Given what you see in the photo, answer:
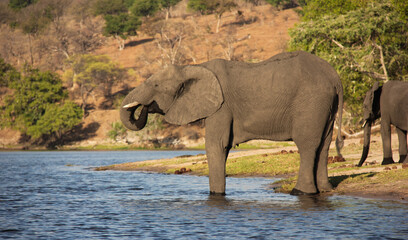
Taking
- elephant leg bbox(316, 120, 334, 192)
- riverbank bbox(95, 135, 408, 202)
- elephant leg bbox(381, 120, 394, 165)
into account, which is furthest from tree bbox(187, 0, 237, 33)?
elephant leg bbox(316, 120, 334, 192)

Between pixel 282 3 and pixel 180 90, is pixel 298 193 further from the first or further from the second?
pixel 282 3

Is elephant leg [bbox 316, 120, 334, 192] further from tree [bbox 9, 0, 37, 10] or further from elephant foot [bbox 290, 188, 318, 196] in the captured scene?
tree [bbox 9, 0, 37, 10]

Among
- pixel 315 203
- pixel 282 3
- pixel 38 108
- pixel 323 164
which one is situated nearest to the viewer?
pixel 315 203

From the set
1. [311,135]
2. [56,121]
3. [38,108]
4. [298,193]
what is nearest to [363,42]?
[298,193]

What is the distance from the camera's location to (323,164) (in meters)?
16.8

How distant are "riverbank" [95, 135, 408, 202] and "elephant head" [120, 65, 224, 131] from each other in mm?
4490

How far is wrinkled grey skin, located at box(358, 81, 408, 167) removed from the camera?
21.6 meters

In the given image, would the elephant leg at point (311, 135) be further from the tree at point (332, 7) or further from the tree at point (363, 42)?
the tree at point (332, 7)

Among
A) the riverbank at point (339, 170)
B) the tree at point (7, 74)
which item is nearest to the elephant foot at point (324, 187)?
the riverbank at point (339, 170)

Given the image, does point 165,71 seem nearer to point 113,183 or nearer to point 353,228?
point 353,228

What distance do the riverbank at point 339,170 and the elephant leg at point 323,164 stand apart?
0.32 m

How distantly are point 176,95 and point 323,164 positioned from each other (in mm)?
4724

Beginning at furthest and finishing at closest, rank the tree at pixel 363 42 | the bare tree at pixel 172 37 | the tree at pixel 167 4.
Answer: the tree at pixel 167 4
the bare tree at pixel 172 37
the tree at pixel 363 42

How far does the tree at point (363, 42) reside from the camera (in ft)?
123
